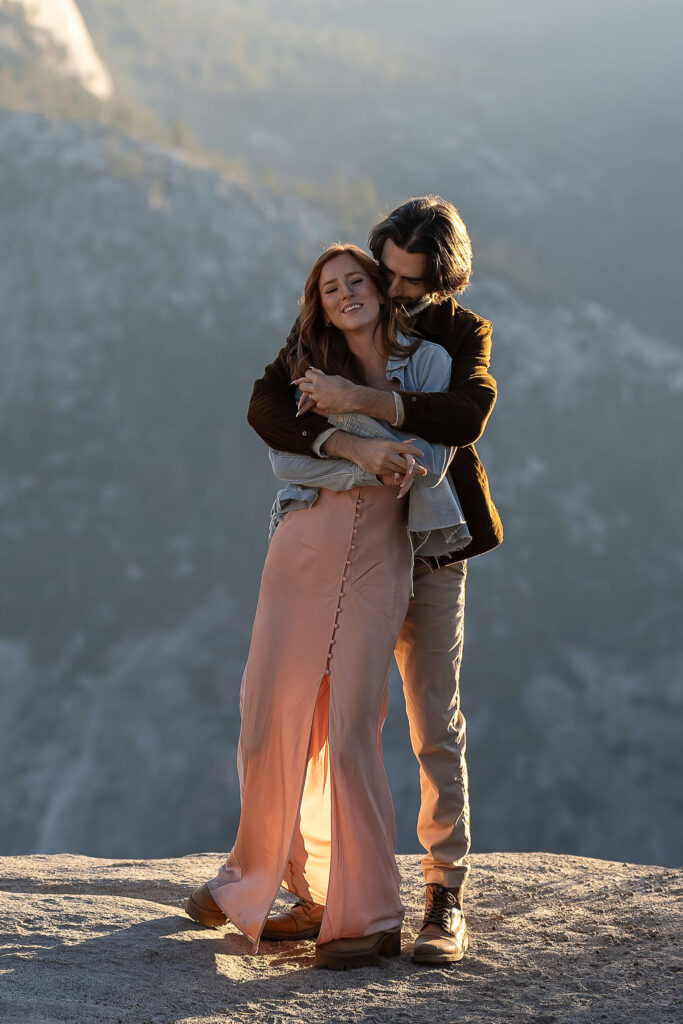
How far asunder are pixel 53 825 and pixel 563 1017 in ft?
53.5

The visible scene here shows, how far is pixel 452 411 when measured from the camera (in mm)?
2609

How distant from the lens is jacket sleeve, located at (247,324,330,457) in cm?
270

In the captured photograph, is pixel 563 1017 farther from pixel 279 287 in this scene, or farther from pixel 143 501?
pixel 279 287

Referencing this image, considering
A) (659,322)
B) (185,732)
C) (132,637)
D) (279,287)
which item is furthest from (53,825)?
(659,322)

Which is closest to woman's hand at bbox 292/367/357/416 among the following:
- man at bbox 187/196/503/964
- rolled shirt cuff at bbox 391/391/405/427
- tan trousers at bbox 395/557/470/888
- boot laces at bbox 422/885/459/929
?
man at bbox 187/196/503/964

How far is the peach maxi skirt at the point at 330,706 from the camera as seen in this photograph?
2617 mm

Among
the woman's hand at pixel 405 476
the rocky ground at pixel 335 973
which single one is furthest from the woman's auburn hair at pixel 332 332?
the rocky ground at pixel 335 973

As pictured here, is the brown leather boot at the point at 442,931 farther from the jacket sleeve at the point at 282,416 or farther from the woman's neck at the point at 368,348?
the woman's neck at the point at 368,348

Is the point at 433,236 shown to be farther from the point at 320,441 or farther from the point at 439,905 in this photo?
the point at 439,905

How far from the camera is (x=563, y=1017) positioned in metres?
2.34

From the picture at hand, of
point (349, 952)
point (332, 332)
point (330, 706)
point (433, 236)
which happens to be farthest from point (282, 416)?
point (349, 952)

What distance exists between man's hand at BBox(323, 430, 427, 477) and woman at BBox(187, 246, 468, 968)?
27 mm

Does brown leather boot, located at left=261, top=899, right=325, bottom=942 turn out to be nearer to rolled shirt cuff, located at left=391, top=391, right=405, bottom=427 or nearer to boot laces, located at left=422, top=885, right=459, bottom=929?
boot laces, located at left=422, top=885, right=459, bottom=929

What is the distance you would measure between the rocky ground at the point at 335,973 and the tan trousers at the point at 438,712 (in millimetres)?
296
